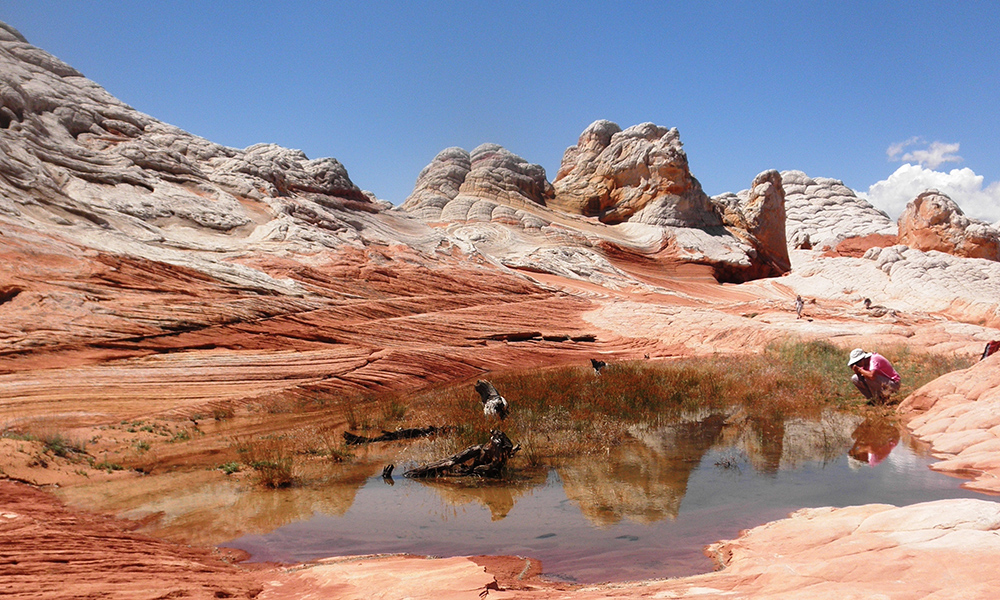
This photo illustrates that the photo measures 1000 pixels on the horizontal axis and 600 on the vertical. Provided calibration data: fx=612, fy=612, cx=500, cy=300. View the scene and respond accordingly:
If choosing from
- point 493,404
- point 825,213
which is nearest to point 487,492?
point 493,404

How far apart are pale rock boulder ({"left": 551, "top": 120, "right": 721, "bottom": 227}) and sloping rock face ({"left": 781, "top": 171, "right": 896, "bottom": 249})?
25.1 metres

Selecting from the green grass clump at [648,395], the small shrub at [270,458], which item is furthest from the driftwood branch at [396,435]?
the small shrub at [270,458]

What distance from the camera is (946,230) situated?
45156mm

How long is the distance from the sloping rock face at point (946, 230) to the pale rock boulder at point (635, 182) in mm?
14694

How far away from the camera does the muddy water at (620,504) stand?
208 inches

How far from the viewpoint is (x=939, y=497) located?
5949 millimetres

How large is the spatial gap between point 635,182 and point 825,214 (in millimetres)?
36680

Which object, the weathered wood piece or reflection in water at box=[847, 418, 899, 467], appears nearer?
the weathered wood piece

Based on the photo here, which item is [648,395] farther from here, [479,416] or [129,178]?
[129,178]

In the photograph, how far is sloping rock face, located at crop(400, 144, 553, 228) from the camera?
4409cm

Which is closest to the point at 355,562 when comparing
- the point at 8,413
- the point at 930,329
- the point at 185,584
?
the point at 185,584

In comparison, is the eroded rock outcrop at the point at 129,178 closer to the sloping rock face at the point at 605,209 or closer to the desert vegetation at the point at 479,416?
the desert vegetation at the point at 479,416

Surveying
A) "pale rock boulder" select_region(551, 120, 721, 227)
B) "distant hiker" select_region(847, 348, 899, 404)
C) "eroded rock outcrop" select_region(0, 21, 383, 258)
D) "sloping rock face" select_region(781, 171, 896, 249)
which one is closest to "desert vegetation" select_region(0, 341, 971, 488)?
"distant hiker" select_region(847, 348, 899, 404)

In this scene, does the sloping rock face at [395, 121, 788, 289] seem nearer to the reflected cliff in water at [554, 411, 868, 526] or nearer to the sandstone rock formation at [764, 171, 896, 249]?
the sandstone rock formation at [764, 171, 896, 249]
